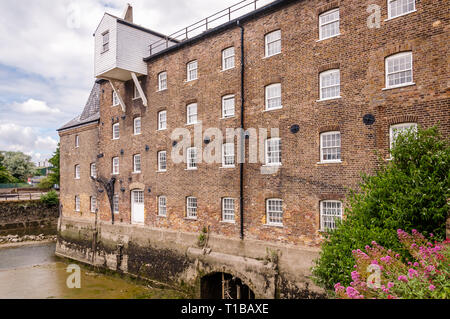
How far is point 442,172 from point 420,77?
414 centimetres

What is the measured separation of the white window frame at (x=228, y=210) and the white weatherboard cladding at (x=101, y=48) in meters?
10.8

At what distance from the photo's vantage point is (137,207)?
22422mm

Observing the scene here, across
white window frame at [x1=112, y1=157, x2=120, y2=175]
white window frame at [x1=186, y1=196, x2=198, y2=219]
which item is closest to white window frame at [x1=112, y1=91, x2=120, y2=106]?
white window frame at [x1=112, y1=157, x2=120, y2=175]

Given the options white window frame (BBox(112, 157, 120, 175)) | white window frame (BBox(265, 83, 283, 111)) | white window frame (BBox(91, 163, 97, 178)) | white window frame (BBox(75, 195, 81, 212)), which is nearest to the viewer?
white window frame (BBox(265, 83, 283, 111))

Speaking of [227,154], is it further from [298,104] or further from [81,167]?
[81,167]

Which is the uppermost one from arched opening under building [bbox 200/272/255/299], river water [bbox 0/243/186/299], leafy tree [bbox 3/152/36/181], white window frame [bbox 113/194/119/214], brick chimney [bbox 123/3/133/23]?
brick chimney [bbox 123/3/133/23]

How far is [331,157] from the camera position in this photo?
13.8m

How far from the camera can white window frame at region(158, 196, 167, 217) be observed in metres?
20.6

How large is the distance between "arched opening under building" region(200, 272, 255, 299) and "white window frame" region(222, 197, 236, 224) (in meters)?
2.63

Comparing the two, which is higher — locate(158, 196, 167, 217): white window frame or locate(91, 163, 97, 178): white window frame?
locate(91, 163, 97, 178): white window frame

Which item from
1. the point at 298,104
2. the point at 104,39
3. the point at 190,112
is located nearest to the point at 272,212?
the point at 298,104

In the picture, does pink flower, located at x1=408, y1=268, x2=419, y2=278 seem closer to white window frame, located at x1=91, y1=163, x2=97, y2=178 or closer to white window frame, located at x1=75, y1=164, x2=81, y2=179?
white window frame, located at x1=91, y1=163, x2=97, y2=178

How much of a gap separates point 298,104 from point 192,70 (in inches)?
288
